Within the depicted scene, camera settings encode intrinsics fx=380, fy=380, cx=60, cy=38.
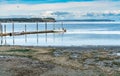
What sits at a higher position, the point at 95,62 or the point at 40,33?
the point at 95,62

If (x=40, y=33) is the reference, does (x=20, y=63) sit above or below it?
above

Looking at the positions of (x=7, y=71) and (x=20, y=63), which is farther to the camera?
(x=20, y=63)

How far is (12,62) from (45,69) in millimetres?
3899

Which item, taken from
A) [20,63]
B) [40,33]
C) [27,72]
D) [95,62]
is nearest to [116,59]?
[95,62]

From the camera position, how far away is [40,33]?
Answer: 329 feet

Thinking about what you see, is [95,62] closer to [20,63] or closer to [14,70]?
[20,63]

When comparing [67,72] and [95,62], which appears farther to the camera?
[95,62]

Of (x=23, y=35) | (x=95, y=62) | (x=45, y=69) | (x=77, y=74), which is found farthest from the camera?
(x=23, y=35)

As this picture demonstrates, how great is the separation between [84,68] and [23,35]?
6795 cm

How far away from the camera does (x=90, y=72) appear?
23500 millimetres

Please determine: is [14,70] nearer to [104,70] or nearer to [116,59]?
[104,70]

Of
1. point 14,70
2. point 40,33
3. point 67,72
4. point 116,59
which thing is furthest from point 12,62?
point 40,33

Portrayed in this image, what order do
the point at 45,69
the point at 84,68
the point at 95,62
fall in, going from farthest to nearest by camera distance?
the point at 95,62 → the point at 84,68 → the point at 45,69

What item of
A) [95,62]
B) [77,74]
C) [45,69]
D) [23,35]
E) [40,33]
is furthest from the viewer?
[40,33]
